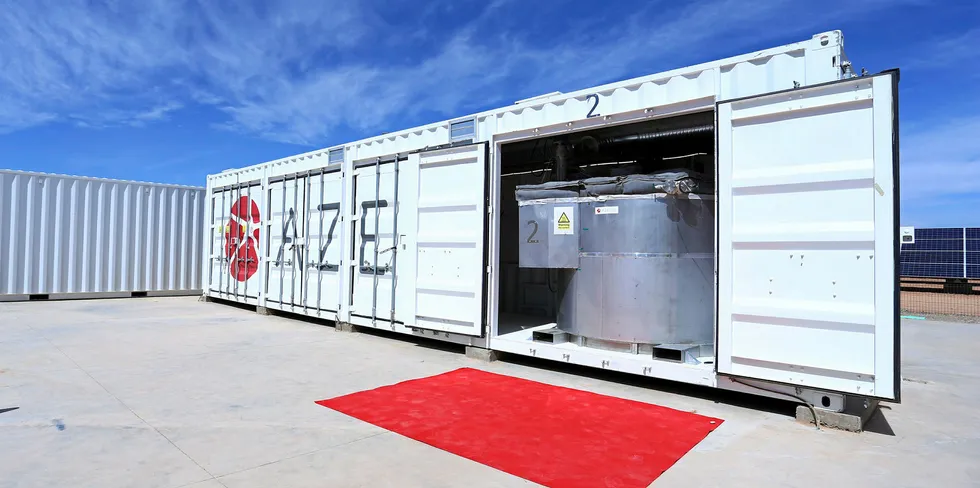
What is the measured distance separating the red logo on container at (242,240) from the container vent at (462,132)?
660cm

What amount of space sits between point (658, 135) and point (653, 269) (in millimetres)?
2053

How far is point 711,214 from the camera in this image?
6609 mm

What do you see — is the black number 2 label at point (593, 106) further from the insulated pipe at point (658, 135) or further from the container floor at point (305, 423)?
the container floor at point (305, 423)

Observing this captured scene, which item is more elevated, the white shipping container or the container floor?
the white shipping container

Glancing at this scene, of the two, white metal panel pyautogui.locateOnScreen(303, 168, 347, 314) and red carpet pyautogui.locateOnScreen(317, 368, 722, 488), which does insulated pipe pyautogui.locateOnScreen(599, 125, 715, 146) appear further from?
white metal panel pyautogui.locateOnScreen(303, 168, 347, 314)

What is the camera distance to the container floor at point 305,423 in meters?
3.70

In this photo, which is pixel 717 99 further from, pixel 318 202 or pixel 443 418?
pixel 318 202

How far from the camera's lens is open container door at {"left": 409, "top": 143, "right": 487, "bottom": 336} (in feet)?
25.1

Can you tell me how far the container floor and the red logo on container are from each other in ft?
13.5

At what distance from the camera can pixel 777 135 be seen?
517cm

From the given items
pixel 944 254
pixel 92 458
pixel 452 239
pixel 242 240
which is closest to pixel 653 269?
pixel 452 239

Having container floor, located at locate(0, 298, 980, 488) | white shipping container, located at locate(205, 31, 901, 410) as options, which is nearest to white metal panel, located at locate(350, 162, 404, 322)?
white shipping container, located at locate(205, 31, 901, 410)

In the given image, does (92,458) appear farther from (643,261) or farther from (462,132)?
(462,132)

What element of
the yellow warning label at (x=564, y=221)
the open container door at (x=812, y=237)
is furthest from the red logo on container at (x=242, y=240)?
the open container door at (x=812, y=237)
